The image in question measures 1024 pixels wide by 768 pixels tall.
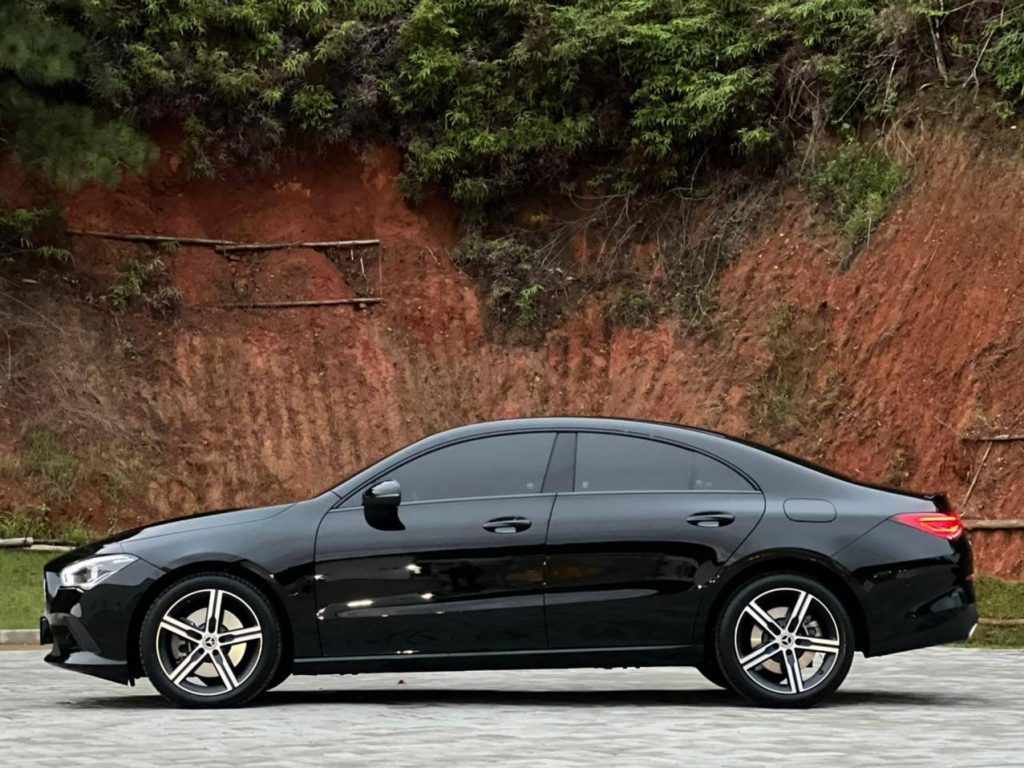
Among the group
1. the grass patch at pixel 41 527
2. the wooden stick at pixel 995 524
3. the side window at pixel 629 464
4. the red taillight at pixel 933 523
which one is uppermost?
the grass patch at pixel 41 527

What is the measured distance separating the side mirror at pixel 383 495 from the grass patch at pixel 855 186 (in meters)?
17.6

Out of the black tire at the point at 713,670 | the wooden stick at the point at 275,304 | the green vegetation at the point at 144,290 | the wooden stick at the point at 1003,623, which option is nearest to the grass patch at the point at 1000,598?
the wooden stick at the point at 1003,623

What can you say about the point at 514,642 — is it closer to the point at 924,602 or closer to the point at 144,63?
the point at 924,602

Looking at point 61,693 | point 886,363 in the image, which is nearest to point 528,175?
point 886,363

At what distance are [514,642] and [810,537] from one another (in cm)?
180

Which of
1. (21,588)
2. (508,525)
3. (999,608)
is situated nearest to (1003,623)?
(999,608)

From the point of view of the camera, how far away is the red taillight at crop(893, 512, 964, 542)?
10.0m

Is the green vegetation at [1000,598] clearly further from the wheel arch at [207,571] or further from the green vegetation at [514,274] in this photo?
the green vegetation at [514,274]

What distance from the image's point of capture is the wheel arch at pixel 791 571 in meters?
9.89

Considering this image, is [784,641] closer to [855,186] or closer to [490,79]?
→ [855,186]

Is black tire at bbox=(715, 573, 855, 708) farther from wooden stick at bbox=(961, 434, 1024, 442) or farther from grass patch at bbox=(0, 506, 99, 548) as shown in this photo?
grass patch at bbox=(0, 506, 99, 548)

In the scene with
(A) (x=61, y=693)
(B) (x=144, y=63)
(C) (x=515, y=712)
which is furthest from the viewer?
(B) (x=144, y=63)

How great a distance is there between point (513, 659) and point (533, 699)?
0.81 metres

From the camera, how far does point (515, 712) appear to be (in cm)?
977
